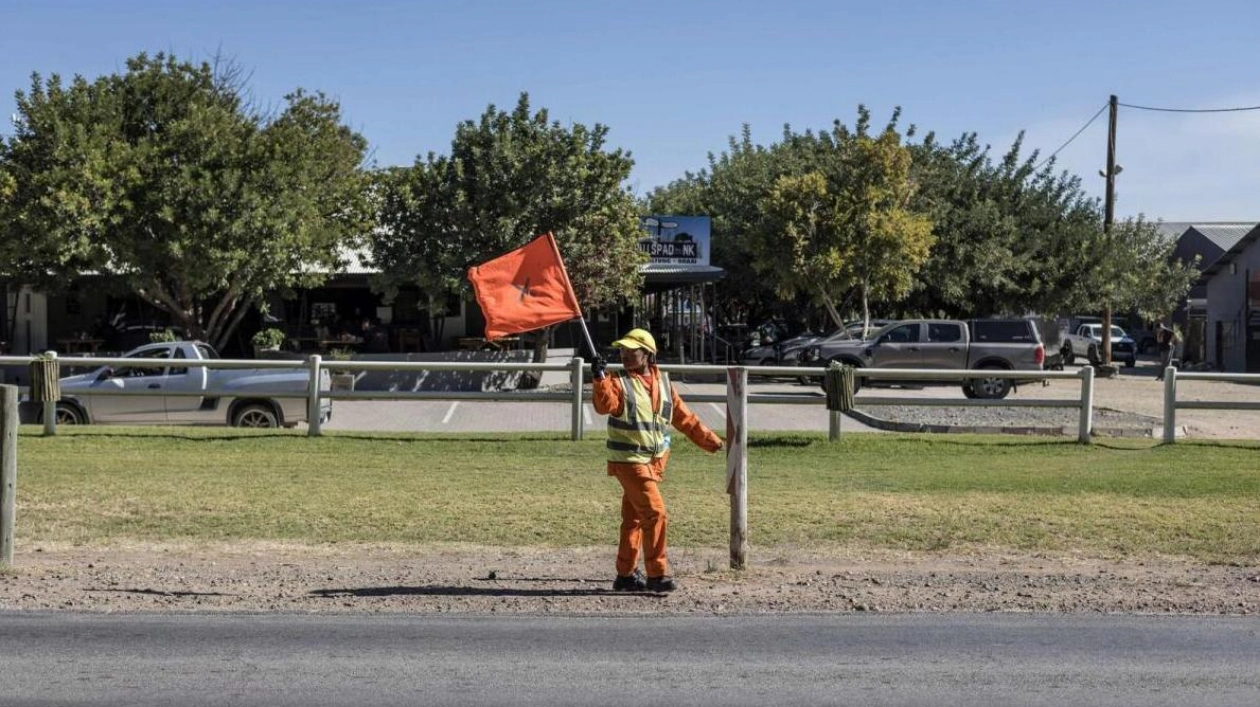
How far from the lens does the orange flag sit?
29.7 feet

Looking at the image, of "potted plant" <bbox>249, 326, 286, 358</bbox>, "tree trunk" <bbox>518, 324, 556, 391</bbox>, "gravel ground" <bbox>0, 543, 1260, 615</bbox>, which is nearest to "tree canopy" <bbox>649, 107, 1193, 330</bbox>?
"tree trunk" <bbox>518, 324, 556, 391</bbox>

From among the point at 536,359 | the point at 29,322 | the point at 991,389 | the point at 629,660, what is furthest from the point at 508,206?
the point at 629,660

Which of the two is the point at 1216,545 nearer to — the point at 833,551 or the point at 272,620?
the point at 833,551

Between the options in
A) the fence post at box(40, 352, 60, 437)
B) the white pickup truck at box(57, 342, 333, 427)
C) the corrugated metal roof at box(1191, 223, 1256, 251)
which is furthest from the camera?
→ the corrugated metal roof at box(1191, 223, 1256, 251)

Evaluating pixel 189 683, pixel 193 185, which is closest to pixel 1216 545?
pixel 189 683

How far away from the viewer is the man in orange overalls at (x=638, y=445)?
8.34 m

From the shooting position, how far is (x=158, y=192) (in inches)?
1087

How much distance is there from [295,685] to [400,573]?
2973 mm

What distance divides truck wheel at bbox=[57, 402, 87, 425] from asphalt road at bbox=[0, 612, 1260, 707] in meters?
11.6

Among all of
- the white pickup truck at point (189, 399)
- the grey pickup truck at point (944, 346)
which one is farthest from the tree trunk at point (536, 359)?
the white pickup truck at point (189, 399)

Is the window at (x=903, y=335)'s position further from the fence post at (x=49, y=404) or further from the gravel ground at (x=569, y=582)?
the gravel ground at (x=569, y=582)

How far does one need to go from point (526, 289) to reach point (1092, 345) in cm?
4119

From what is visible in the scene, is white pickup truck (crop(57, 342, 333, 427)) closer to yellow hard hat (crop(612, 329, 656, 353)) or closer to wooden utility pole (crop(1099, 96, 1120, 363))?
yellow hard hat (crop(612, 329, 656, 353))

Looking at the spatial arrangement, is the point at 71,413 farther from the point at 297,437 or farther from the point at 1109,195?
the point at 1109,195
